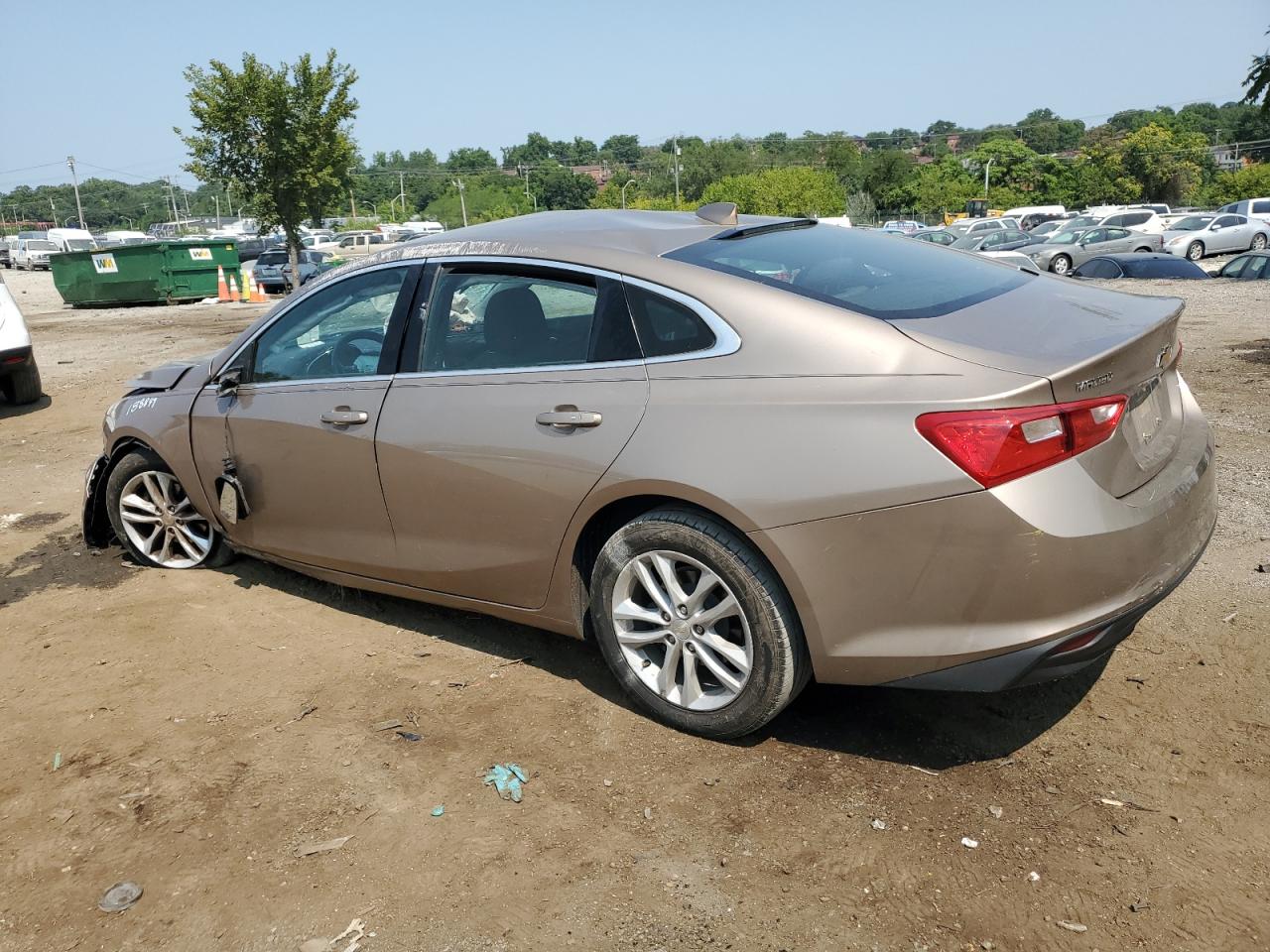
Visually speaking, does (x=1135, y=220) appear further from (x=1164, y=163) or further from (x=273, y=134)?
(x=1164, y=163)

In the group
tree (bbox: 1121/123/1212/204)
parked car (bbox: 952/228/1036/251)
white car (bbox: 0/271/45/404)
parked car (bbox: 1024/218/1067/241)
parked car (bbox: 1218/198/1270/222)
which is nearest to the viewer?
white car (bbox: 0/271/45/404)

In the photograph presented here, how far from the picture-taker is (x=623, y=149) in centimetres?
18238

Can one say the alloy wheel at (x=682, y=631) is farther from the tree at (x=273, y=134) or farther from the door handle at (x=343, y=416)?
the tree at (x=273, y=134)

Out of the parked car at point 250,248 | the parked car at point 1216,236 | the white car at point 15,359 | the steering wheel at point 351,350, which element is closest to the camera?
the steering wheel at point 351,350

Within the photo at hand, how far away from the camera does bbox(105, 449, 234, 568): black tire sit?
5125 mm

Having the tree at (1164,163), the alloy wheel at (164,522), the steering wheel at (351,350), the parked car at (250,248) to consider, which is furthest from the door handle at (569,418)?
the tree at (1164,163)

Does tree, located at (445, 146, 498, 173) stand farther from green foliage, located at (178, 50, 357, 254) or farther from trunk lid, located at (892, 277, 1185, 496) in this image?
trunk lid, located at (892, 277, 1185, 496)

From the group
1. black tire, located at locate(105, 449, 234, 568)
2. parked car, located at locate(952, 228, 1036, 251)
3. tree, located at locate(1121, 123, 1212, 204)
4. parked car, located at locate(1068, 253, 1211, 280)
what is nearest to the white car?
black tire, located at locate(105, 449, 234, 568)

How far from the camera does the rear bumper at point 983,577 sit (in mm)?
2748

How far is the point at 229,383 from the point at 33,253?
6360 centimetres

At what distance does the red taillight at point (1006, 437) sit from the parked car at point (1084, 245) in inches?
1067

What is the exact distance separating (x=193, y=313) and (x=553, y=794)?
68.6ft

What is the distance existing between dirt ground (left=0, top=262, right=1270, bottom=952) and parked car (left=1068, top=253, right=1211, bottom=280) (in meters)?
16.8

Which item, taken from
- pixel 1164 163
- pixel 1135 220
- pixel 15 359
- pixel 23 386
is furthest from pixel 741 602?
pixel 1164 163
